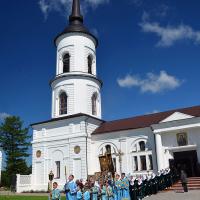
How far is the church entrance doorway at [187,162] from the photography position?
83.2ft

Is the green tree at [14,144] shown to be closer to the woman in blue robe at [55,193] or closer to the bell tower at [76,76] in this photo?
A: the bell tower at [76,76]

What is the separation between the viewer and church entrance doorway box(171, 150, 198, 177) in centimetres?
2536

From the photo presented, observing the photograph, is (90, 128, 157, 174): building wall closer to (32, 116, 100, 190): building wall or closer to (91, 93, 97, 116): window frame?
(32, 116, 100, 190): building wall

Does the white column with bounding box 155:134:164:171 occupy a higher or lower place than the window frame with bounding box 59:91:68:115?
lower

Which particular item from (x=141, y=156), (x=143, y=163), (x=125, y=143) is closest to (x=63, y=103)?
(x=125, y=143)

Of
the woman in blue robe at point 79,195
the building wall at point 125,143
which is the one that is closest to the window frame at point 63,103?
the building wall at point 125,143

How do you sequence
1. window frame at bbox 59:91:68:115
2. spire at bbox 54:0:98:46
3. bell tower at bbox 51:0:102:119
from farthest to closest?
spire at bbox 54:0:98:46 → window frame at bbox 59:91:68:115 → bell tower at bbox 51:0:102:119

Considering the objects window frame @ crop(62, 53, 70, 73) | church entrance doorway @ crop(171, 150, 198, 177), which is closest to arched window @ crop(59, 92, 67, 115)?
window frame @ crop(62, 53, 70, 73)

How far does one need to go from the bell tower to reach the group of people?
1339cm

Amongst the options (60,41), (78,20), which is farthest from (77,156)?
(78,20)

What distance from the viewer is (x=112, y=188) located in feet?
48.3

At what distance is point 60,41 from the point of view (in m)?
34.8

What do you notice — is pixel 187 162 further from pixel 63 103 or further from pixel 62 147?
pixel 63 103

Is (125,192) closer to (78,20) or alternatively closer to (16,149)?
(78,20)
